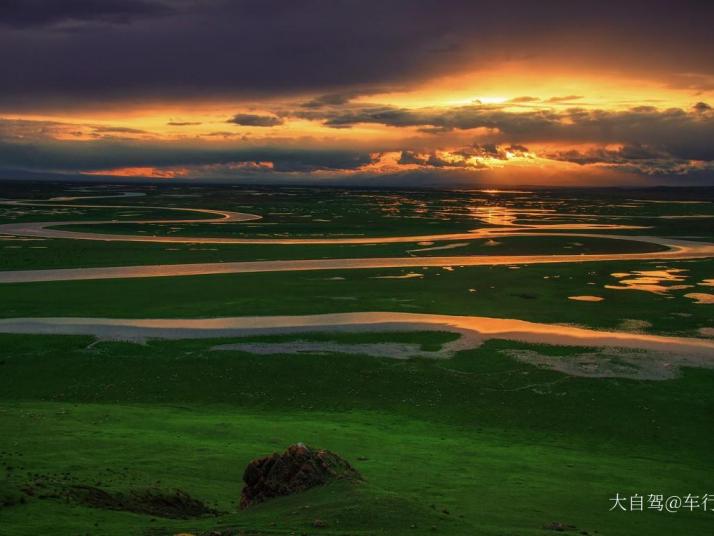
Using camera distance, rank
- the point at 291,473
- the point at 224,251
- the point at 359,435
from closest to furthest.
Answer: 1. the point at 291,473
2. the point at 359,435
3. the point at 224,251

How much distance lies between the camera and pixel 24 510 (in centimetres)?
2048

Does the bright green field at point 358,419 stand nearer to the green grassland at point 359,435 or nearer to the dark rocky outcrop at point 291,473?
the green grassland at point 359,435

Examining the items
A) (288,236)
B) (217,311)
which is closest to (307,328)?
(217,311)

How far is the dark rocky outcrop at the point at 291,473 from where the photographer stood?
23.3m

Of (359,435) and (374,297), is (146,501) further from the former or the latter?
(374,297)

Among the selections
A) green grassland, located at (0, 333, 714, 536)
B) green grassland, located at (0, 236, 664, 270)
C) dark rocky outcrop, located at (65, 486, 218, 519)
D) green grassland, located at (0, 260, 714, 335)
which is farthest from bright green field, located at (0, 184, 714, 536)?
green grassland, located at (0, 236, 664, 270)

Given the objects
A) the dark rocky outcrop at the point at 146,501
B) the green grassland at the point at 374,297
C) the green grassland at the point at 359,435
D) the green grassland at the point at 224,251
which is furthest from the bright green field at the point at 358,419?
the green grassland at the point at 224,251

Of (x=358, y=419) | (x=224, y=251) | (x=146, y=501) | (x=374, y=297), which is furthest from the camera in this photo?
(x=224, y=251)

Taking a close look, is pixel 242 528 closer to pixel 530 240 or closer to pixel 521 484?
pixel 521 484

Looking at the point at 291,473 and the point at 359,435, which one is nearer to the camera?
the point at 291,473

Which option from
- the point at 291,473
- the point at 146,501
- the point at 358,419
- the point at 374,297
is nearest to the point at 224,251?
the point at 374,297

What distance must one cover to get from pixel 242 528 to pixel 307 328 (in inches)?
1537

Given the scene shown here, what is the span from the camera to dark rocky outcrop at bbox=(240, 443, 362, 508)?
2327 centimetres

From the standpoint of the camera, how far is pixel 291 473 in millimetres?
23625
